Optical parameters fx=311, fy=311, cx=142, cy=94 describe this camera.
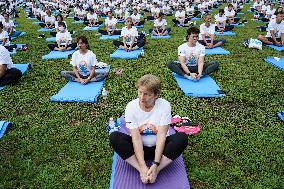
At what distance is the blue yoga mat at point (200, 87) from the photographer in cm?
700

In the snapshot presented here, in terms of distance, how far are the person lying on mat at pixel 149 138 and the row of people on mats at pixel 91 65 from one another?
3.73 meters

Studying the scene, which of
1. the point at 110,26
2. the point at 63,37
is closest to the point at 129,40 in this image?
the point at 63,37

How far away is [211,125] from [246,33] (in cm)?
954

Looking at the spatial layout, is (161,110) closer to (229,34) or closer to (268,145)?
(268,145)

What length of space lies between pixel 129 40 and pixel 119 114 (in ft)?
19.8

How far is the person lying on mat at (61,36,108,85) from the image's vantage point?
786 cm

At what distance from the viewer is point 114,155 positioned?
15.8 feet

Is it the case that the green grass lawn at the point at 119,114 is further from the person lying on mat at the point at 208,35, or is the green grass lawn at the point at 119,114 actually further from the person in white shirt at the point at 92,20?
the person in white shirt at the point at 92,20

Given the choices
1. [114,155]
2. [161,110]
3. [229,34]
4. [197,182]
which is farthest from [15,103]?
[229,34]

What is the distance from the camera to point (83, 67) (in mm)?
8039

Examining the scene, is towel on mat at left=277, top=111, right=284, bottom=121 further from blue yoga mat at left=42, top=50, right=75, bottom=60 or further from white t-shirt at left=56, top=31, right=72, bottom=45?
white t-shirt at left=56, top=31, right=72, bottom=45

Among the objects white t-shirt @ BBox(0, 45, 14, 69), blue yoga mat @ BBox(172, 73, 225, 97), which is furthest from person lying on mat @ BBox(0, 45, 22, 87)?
blue yoga mat @ BBox(172, 73, 225, 97)

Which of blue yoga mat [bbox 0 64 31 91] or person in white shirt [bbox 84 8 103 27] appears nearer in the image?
blue yoga mat [bbox 0 64 31 91]

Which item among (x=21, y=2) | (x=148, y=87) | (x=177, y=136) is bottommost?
(x=21, y=2)
